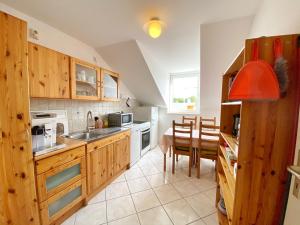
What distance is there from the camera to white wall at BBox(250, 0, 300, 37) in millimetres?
928

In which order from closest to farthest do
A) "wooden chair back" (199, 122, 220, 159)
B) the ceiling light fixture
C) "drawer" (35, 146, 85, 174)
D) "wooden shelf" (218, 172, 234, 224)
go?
1. "wooden shelf" (218, 172, 234, 224)
2. "drawer" (35, 146, 85, 174)
3. the ceiling light fixture
4. "wooden chair back" (199, 122, 220, 159)

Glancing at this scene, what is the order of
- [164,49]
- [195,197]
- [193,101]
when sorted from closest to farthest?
[195,197]
[164,49]
[193,101]

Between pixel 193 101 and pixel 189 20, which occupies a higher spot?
pixel 189 20

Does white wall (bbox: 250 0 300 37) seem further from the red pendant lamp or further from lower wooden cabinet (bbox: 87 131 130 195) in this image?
lower wooden cabinet (bbox: 87 131 130 195)

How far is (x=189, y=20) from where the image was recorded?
1.75 m

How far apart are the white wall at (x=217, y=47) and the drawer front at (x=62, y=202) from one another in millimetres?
2599

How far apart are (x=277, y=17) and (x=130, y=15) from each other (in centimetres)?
145

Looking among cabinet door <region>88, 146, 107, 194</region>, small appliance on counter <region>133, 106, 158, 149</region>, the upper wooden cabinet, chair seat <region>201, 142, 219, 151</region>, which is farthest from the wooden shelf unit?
small appliance on counter <region>133, 106, 158, 149</region>

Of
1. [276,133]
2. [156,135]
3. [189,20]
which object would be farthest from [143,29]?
[156,135]

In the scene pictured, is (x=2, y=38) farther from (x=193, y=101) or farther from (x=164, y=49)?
(x=193, y=101)

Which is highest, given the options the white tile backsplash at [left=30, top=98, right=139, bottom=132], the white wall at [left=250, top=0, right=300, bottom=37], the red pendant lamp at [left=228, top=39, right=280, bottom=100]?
the white wall at [left=250, top=0, right=300, bottom=37]

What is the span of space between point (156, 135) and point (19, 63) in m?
3.57

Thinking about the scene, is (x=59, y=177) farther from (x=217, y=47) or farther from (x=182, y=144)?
(x=217, y=47)

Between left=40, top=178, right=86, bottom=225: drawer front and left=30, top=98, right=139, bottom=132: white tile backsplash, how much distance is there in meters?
0.95
